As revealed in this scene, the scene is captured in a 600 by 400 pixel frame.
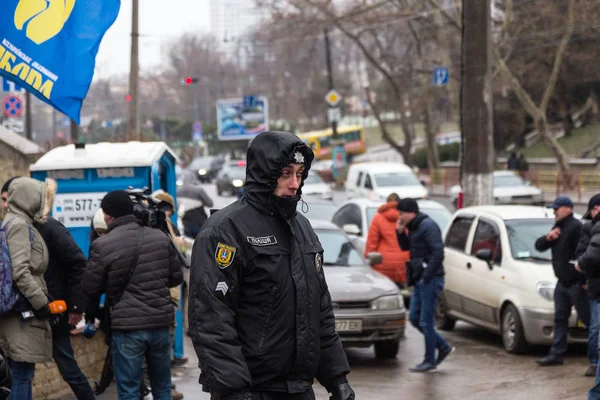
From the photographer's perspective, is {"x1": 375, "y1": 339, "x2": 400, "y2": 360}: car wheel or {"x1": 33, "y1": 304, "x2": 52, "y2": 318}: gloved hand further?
{"x1": 375, "y1": 339, "x2": 400, "y2": 360}: car wheel

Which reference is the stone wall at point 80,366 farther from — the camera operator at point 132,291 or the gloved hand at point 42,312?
the camera operator at point 132,291

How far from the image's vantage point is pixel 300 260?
4117mm

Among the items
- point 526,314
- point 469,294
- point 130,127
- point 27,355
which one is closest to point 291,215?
point 27,355

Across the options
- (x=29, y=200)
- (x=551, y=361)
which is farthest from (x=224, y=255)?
(x=551, y=361)

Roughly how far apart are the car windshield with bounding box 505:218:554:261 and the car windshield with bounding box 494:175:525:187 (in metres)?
20.5

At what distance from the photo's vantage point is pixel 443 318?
1252 centimetres

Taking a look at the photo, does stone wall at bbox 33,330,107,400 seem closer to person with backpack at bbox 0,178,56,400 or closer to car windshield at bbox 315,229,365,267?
person with backpack at bbox 0,178,56,400

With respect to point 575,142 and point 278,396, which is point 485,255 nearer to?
point 278,396

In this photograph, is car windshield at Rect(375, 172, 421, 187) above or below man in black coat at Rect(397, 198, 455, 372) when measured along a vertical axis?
above

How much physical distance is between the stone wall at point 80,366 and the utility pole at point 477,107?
845cm

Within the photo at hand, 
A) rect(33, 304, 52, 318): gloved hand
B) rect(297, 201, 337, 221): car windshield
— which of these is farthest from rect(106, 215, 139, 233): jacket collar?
rect(297, 201, 337, 221): car windshield

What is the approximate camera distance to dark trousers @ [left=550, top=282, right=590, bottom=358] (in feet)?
31.2

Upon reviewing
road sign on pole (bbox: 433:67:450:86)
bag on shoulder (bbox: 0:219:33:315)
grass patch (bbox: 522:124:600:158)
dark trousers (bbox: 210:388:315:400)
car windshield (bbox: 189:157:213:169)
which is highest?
road sign on pole (bbox: 433:67:450:86)

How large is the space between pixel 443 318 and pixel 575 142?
142ft
